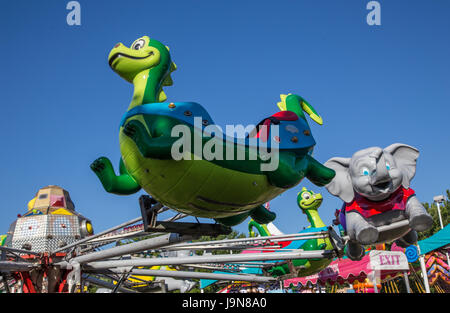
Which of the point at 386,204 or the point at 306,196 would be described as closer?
the point at 386,204

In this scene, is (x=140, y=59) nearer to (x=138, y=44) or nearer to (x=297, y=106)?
(x=138, y=44)

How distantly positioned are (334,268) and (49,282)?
45.6 ft

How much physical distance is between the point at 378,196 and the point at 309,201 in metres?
6.90

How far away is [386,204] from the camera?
320 inches

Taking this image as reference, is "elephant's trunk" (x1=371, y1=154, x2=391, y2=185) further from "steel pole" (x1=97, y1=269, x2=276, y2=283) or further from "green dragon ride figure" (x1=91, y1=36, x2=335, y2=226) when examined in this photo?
"steel pole" (x1=97, y1=269, x2=276, y2=283)

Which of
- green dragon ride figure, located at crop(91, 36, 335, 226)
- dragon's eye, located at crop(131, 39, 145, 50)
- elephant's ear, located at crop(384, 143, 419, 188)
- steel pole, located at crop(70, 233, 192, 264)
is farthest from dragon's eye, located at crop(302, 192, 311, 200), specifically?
dragon's eye, located at crop(131, 39, 145, 50)

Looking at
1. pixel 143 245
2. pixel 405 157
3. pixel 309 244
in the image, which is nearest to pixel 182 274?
pixel 143 245

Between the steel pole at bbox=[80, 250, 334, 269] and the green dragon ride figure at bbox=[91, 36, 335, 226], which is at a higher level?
the green dragon ride figure at bbox=[91, 36, 335, 226]

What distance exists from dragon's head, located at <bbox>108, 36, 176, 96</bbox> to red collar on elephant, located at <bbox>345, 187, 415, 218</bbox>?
460 cm

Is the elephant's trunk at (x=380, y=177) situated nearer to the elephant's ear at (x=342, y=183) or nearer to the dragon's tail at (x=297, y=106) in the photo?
the elephant's ear at (x=342, y=183)

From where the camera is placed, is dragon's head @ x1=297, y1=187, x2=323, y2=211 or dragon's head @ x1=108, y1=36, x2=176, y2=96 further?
dragon's head @ x1=297, y1=187, x2=323, y2=211

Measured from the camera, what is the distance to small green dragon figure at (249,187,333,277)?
12806 millimetres

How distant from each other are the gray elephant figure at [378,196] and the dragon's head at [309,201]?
6160 millimetres
